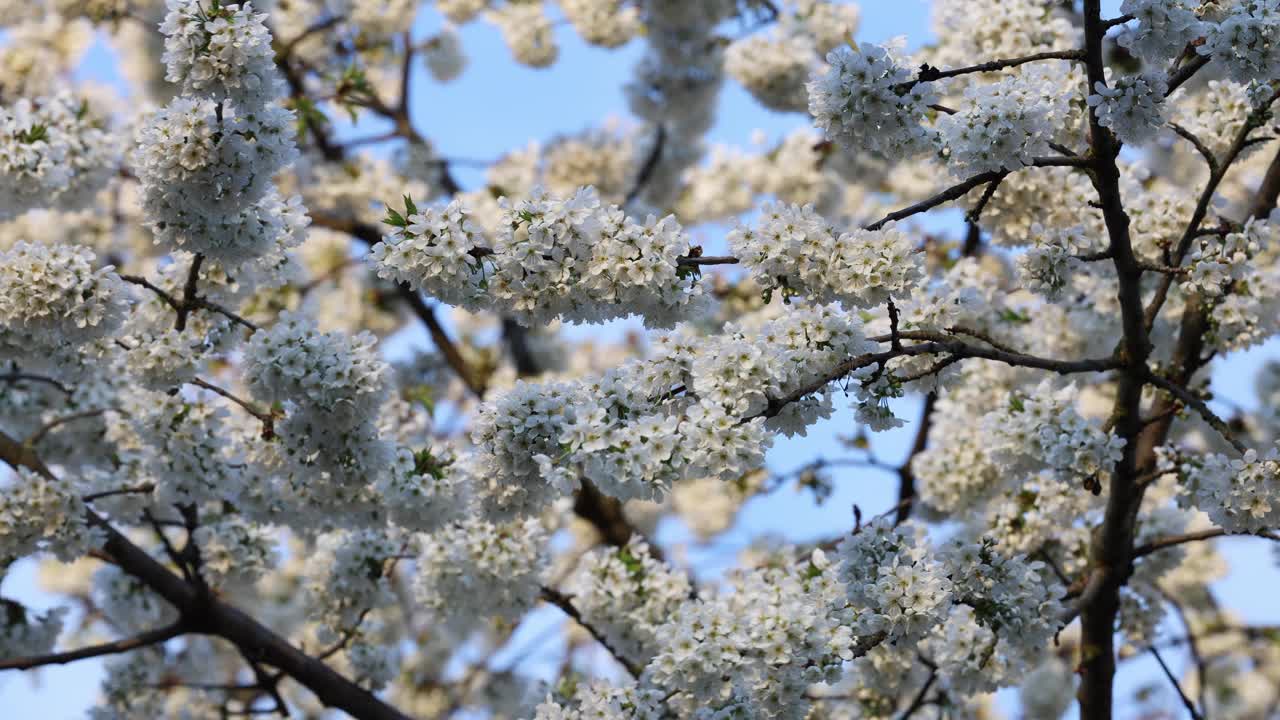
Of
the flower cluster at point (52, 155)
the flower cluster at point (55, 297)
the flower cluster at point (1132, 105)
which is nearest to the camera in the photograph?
the flower cluster at point (1132, 105)

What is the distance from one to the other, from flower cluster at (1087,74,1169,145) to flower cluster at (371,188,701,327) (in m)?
1.48

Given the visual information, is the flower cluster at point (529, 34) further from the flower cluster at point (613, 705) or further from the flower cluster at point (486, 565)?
the flower cluster at point (613, 705)

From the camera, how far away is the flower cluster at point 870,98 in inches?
179

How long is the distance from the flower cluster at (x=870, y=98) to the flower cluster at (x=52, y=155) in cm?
401

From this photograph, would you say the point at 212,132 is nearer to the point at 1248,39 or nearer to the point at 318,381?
the point at 318,381

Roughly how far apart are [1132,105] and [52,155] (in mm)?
5090

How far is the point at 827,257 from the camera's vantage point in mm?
4602

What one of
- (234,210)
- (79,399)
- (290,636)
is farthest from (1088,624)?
(290,636)

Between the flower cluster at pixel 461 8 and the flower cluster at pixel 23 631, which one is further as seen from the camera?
the flower cluster at pixel 461 8

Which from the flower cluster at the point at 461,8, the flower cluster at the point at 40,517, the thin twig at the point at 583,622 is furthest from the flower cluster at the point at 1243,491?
the flower cluster at the point at 461,8

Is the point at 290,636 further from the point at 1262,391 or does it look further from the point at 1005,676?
the point at 1262,391

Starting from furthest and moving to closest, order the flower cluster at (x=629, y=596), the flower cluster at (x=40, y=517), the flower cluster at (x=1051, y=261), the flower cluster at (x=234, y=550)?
the flower cluster at (x=234, y=550), the flower cluster at (x=629, y=596), the flower cluster at (x=40, y=517), the flower cluster at (x=1051, y=261)

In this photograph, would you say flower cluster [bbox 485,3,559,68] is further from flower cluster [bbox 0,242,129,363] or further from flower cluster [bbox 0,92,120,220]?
flower cluster [bbox 0,242,129,363]

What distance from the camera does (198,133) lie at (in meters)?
4.96
